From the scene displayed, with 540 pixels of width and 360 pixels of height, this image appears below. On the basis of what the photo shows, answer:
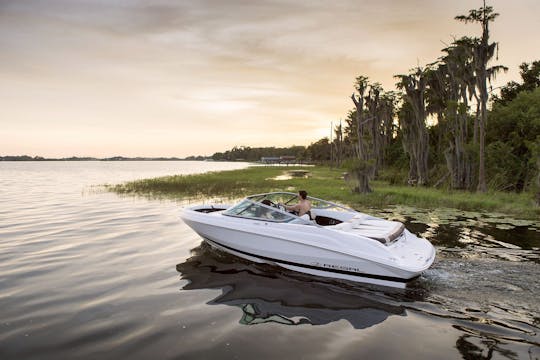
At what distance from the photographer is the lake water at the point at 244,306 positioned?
5.10m

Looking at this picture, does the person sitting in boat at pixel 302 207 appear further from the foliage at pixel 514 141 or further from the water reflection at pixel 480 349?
the foliage at pixel 514 141

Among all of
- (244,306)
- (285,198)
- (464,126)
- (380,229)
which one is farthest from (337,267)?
(464,126)

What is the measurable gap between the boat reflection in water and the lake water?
0.08ft

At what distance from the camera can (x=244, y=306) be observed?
21.6 ft

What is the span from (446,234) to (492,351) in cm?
762

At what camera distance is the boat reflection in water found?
611 cm

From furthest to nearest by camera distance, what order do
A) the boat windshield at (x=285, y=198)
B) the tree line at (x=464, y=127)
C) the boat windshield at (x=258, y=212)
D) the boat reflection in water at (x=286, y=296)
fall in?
the tree line at (x=464, y=127)
the boat windshield at (x=285, y=198)
the boat windshield at (x=258, y=212)
the boat reflection in water at (x=286, y=296)

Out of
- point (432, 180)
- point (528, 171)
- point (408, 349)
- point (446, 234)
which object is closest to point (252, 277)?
point (408, 349)

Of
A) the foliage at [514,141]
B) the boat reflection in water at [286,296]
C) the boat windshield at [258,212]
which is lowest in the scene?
the boat reflection in water at [286,296]

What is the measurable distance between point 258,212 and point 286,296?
2.39 metres

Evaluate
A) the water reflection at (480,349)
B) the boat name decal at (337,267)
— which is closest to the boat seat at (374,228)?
the boat name decal at (337,267)

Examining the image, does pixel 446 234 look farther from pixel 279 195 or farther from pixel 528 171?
pixel 528 171

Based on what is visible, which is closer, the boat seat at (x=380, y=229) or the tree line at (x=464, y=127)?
the boat seat at (x=380, y=229)

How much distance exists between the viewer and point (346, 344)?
5.23 metres
